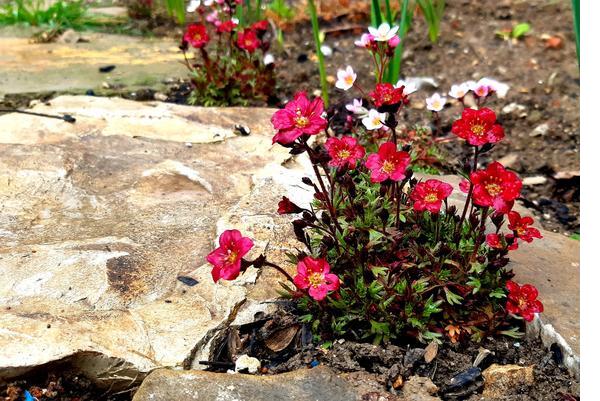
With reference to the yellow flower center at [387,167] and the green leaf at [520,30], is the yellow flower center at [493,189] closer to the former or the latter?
the yellow flower center at [387,167]

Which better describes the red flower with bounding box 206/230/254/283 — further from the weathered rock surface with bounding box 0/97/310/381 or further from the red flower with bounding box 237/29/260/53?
the red flower with bounding box 237/29/260/53

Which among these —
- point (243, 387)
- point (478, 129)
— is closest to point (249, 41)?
point (478, 129)

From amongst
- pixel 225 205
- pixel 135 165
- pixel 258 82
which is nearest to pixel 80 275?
pixel 225 205

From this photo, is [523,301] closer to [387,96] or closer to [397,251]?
[397,251]

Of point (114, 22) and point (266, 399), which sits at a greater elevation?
point (114, 22)
